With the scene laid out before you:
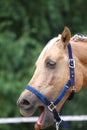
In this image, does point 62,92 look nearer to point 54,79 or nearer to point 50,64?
point 54,79

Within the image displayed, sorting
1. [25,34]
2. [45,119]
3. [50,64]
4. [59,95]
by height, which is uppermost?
[25,34]

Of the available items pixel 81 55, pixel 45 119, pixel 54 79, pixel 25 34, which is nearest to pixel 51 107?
pixel 45 119

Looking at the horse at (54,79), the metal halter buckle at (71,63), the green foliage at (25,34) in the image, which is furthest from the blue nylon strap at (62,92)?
the green foliage at (25,34)

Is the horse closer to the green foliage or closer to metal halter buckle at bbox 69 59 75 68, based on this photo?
metal halter buckle at bbox 69 59 75 68

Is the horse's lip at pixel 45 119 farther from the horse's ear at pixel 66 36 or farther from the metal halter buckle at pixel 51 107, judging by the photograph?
the horse's ear at pixel 66 36

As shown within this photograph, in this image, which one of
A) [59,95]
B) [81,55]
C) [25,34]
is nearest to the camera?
[59,95]

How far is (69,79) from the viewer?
397cm

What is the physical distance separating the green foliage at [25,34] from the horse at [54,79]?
4.62 metres

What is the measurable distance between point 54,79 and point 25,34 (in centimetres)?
545

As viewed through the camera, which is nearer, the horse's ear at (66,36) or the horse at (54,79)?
the horse at (54,79)

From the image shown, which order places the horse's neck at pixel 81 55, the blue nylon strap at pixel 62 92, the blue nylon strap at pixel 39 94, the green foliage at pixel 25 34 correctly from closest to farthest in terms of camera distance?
the blue nylon strap at pixel 39 94, the blue nylon strap at pixel 62 92, the horse's neck at pixel 81 55, the green foliage at pixel 25 34

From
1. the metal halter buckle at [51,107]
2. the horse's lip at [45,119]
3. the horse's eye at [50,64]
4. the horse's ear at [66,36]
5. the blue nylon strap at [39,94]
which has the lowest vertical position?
the horse's lip at [45,119]

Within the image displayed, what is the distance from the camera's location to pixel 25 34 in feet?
30.6

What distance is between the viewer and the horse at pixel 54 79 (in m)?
3.83
